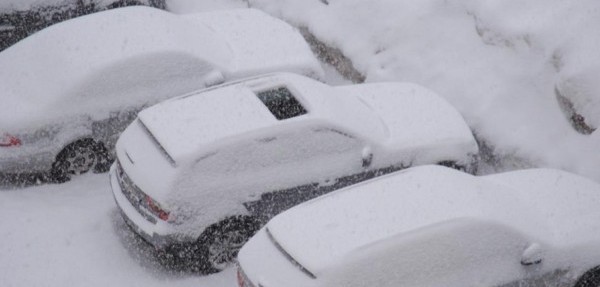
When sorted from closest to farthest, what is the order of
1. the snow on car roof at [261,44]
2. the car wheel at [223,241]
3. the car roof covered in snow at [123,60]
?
the car wheel at [223,241] < the car roof covered in snow at [123,60] < the snow on car roof at [261,44]

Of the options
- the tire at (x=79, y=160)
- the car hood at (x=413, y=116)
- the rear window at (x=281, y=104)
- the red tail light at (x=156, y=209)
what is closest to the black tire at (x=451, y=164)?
the car hood at (x=413, y=116)

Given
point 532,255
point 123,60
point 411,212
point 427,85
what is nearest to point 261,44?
point 123,60

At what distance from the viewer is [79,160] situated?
350 inches

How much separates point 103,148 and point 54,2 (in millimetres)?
4018

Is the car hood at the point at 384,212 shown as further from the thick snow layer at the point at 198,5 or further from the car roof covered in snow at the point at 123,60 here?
the thick snow layer at the point at 198,5

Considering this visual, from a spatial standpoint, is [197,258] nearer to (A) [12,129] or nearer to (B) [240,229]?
(B) [240,229]

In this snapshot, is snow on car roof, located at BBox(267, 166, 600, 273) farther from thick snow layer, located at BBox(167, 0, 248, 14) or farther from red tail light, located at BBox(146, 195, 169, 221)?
thick snow layer, located at BBox(167, 0, 248, 14)

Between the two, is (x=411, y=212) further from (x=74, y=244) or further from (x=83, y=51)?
(x=83, y=51)

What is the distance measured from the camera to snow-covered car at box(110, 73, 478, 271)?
7129 millimetres

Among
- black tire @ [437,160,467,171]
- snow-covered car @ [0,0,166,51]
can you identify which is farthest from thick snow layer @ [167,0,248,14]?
black tire @ [437,160,467,171]

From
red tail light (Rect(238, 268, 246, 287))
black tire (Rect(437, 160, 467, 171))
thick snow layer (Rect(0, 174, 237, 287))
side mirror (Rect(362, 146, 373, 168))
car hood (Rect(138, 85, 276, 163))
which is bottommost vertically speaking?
thick snow layer (Rect(0, 174, 237, 287))

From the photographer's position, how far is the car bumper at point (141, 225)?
720 cm

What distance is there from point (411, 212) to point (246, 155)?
1876 mm

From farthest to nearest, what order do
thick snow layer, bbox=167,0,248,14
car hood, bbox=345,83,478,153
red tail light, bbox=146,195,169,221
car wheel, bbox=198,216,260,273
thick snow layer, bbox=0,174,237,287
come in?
thick snow layer, bbox=167,0,248,14 → car hood, bbox=345,83,478,153 → thick snow layer, bbox=0,174,237,287 → car wheel, bbox=198,216,260,273 → red tail light, bbox=146,195,169,221
